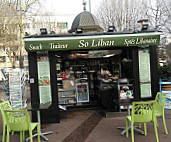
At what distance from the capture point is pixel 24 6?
13.3m

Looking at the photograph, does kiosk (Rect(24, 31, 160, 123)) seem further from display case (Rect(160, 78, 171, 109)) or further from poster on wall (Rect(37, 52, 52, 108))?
display case (Rect(160, 78, 171, 109))

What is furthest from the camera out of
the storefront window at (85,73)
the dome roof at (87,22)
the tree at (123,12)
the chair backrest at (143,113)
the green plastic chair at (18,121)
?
the tree at (123,12)

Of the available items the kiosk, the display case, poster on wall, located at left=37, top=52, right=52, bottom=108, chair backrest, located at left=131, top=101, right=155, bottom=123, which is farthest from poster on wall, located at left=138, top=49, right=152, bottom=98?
poster on wall, located at left=37, top=52, right=52, bottom=108

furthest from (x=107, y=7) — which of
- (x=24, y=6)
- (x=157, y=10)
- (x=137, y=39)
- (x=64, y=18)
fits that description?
(x=64, y=18)

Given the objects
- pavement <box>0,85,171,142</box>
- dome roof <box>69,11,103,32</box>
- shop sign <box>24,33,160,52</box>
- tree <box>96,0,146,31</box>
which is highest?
tree <box>96,0,146,31</box>

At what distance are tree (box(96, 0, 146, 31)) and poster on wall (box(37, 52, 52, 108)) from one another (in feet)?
37.7

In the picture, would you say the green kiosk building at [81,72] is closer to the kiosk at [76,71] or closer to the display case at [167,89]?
the kiosk at [76,71]

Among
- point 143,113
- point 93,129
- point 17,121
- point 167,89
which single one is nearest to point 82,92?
point 93,129

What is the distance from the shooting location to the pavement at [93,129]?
4405 millimetres

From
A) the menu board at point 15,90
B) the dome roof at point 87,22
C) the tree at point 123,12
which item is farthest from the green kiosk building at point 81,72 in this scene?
the tree at point 123,12

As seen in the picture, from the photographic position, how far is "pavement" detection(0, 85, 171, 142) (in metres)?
4.41

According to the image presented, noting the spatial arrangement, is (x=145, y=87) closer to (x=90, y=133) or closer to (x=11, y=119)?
(x=90, y=133)

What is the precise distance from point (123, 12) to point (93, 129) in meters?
13.4

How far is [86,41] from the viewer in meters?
5.61
